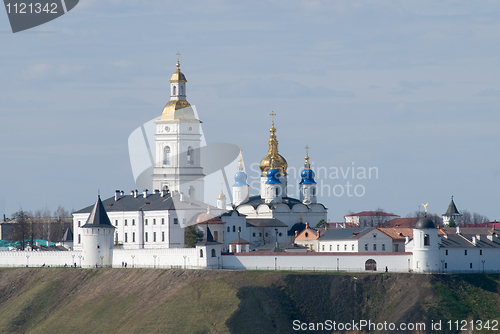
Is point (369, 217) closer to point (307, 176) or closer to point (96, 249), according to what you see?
point (307, 176)

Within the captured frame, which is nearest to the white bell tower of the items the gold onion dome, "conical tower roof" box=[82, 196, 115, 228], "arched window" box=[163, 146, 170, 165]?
"arched window" box=[163, 146, 170, 165]

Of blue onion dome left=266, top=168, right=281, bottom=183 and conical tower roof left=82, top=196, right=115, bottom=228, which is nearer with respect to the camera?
conical tower roof left=82, top=196, right=115, bottom=228

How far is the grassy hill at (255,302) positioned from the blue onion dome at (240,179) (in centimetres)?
2296

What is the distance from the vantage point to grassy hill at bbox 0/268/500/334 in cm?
6488

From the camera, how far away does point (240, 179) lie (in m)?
96.4

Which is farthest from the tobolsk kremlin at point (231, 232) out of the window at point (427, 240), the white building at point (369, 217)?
the white building at point (369, 217)

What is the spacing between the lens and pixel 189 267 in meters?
75.1

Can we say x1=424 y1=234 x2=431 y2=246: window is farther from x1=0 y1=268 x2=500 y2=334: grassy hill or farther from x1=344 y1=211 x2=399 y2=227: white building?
x1=344 y1=211 x2=399 y2=227: white building

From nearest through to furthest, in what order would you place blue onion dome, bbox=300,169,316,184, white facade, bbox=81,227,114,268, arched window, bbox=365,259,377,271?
arched window, bbox=365,259,377,271
white facade, bbox=81,227,114,268
blue onion dome, bbox=300,169,316,184

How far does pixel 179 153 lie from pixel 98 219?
51.9 ft

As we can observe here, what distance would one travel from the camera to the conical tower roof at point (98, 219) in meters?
81.0

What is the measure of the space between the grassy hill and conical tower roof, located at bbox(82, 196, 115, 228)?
7.21 meters

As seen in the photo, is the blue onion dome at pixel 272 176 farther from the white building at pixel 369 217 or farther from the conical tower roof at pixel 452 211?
the white building at pixel 369 217

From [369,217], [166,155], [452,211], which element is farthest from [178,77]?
[369,217]
